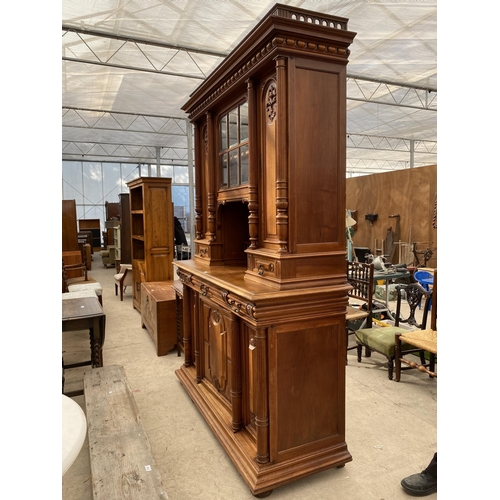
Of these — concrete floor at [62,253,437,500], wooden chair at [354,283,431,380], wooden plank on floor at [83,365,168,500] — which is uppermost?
wooden chair at [354,283,431,380]

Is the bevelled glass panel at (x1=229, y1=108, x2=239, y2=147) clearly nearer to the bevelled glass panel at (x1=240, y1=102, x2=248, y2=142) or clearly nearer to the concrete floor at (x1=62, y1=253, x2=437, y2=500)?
the bevelled glass panel at (x1=240, y1=102, x2=248, y2=142)

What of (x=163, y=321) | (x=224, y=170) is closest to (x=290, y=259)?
(x=224, y=170)

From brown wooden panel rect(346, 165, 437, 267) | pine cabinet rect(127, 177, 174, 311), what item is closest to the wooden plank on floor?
pine cabinet rect(127, 177, 174, 311)

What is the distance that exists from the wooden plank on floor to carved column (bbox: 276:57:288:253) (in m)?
1.34

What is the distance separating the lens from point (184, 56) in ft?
24.3

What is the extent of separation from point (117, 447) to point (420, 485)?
1.76m

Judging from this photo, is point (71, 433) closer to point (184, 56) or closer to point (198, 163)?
point (198, 163)

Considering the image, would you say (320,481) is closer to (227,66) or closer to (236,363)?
(236,363)

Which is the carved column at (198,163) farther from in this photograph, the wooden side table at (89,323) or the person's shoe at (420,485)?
the person's shoe at (420,485)

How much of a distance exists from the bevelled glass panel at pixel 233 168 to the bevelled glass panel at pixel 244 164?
0.25ft

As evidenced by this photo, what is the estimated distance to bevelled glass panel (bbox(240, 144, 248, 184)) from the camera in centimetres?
269

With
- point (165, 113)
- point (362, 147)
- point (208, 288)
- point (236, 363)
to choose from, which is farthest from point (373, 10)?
point (362, 147)

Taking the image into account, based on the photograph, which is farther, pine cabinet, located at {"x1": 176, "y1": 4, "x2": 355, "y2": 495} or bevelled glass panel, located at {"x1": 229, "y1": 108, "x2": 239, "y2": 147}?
bevelled glass panel, located at {"x1": 229, "y1": 108, "x2": 239, "y2": 147}

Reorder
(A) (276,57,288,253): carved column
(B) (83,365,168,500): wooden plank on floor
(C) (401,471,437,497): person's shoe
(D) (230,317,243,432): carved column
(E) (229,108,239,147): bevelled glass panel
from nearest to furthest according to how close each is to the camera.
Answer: (B) (83,365,168,500): wooden plank on floor < (A) (276,57,288,253): carved column < (C) (401,471,437,497): person's shoe < (D) (230,317,243,432): carved column < (E) (229,108,239,147): bevelled glass panel
